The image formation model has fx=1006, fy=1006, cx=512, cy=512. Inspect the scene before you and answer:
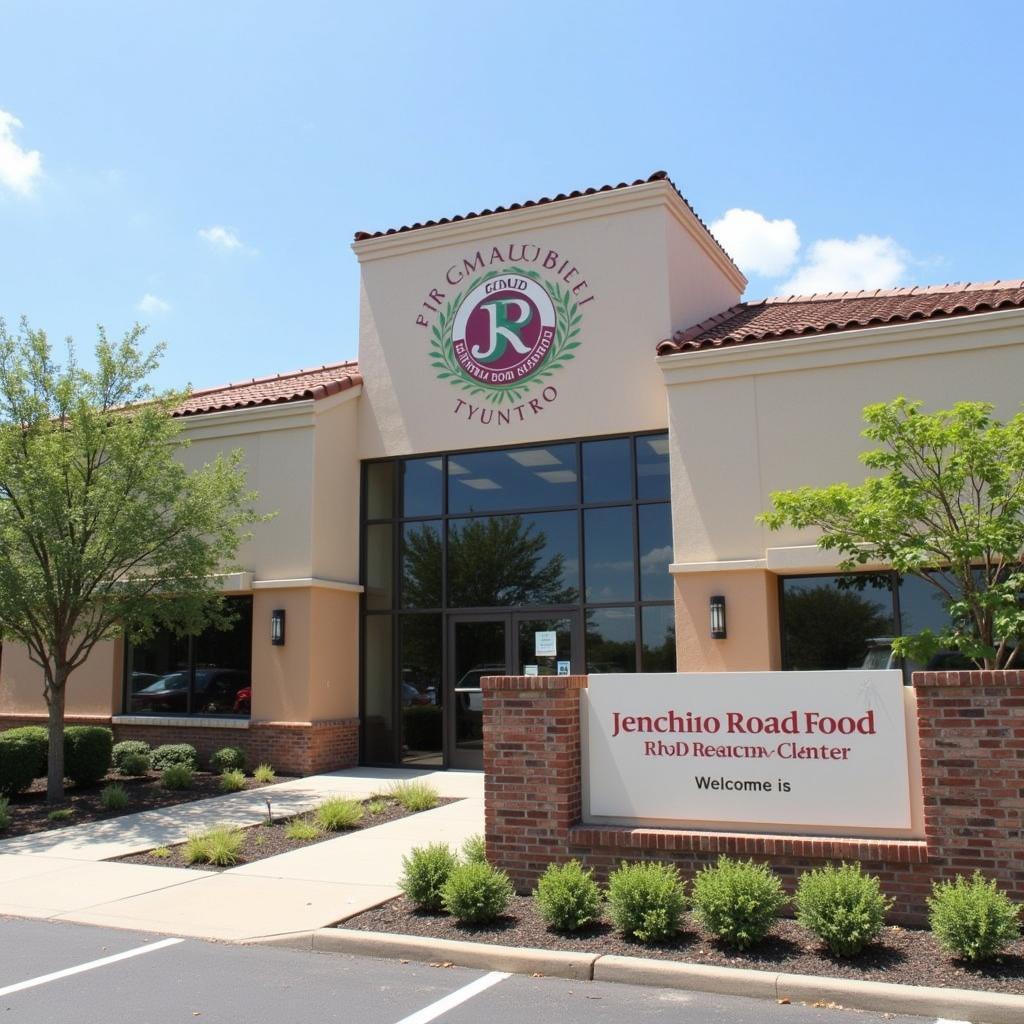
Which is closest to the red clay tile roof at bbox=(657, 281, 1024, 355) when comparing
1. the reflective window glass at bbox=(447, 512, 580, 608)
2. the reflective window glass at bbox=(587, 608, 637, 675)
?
the reflective window glass at bbox=(447, 512, 580, 608)

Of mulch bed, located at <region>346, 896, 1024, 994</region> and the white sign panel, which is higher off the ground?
the white sign panel

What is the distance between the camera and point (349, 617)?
636 inches

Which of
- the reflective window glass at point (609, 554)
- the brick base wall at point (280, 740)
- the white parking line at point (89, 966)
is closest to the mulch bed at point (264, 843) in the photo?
the white parking line at point (89, 966)

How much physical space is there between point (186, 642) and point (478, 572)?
516 centimetres

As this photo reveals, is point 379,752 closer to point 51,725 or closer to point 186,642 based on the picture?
point 186,642

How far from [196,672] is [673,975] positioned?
40.1ft

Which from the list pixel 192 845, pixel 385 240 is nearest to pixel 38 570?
pixel 192 845

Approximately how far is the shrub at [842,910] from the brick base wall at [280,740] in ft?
32.5

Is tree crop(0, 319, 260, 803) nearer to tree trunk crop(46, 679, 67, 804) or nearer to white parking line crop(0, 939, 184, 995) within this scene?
tree trunk crop(46, 679, 67, 804)

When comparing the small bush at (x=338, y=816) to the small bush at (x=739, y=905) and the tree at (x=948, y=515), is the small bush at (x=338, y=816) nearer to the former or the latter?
the small bush at (x=739, y=905)

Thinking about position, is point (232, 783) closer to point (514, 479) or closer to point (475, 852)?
point (514, 479)

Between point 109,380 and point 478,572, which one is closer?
point 109,380

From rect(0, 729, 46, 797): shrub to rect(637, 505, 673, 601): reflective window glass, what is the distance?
8611 millimetres

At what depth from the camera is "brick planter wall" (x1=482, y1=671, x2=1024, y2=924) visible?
21.5ft
